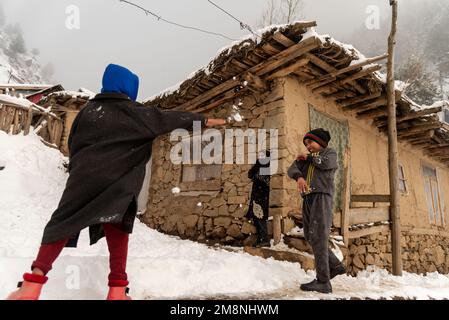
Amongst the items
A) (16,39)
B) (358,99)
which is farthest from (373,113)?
(16,39)

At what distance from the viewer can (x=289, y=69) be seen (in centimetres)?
474

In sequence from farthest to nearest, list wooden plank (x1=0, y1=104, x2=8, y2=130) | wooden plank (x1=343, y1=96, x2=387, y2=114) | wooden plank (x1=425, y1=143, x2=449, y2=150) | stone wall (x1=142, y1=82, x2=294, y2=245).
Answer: wooden plank (x1=0, y1=104, x2=8, y2=130) → wooden plank (x1=425, y1=143, x2=449, y2=150) → wooden plank (x1=343, y1=96, x2=387, y2=114) → stone wall (x1=142, y1=82, x2=294, y2=245)

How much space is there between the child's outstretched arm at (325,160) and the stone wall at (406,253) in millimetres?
1957

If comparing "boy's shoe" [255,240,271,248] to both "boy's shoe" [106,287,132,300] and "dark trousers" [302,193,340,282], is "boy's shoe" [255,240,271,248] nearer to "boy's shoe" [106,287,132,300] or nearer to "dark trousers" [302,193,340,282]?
"dark trousers" [302,193,340,282]

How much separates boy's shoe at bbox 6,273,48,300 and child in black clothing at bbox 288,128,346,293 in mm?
2159

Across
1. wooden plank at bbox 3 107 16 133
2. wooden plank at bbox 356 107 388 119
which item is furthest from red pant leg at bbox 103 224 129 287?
wooden plank at bbox 3 107 16 133

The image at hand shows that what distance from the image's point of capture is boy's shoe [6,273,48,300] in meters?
1.55

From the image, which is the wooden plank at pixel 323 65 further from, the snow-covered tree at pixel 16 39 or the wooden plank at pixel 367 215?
the snow-covered tree at pixel 16 39

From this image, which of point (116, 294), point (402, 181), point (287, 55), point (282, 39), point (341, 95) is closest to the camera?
point (116, 294)

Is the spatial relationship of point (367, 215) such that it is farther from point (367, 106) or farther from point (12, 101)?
point (12, 101)

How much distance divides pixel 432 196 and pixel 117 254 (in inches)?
391

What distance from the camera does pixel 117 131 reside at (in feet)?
6.23
